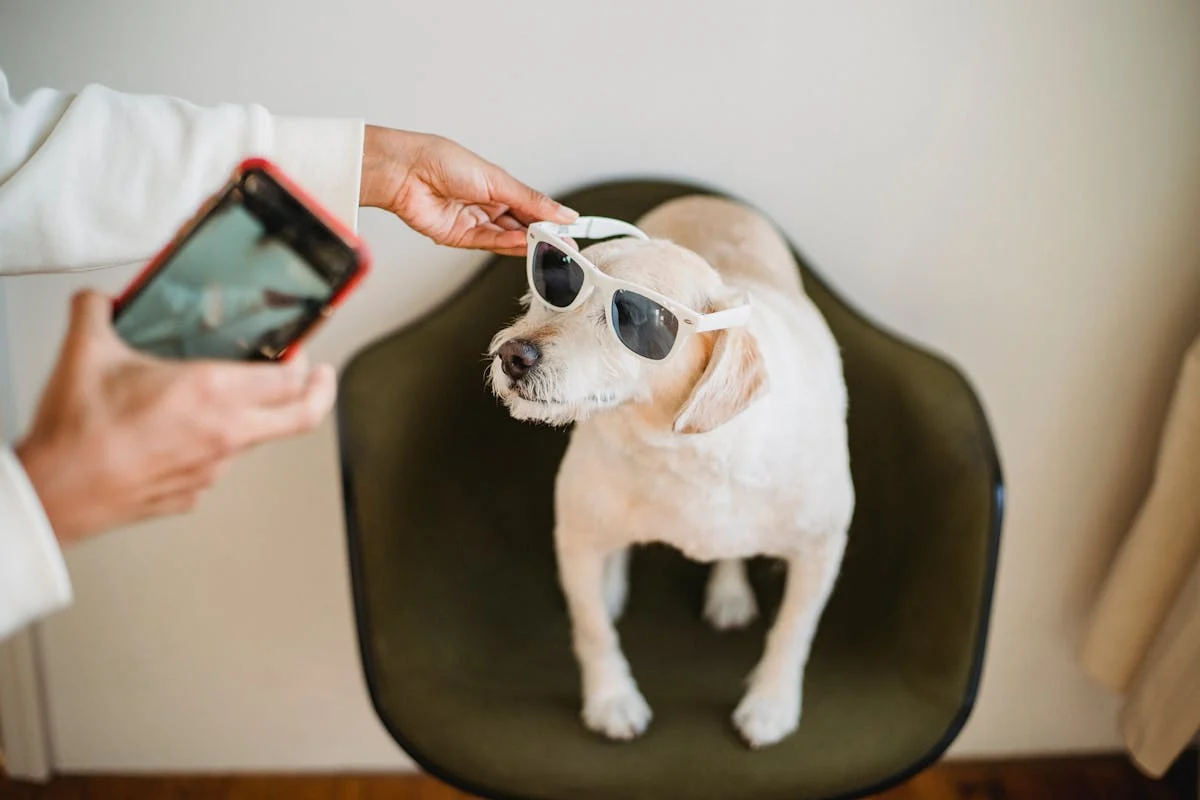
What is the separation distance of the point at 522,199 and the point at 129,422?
52cm

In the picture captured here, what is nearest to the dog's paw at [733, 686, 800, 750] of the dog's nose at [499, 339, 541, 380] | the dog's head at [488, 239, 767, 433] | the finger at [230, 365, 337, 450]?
the dog's head at [488, 239, 767, 433]

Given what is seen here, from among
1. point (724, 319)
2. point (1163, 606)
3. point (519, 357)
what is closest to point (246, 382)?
point (519, 357)

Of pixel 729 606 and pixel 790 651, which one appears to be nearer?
pixel 790 651

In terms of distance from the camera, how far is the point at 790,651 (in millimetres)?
1222

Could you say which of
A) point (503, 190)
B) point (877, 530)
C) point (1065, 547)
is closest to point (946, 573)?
point (877, 530)

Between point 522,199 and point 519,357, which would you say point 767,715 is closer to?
point 519,357

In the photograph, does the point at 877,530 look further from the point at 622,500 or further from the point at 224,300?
the point at 224,300

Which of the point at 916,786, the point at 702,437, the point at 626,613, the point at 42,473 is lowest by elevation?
the point at 916,786

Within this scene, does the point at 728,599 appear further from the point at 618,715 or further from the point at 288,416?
the point at 288,416

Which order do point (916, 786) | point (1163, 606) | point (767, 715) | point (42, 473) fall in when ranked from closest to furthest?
point (42, 473) → point (767, 715) → point (1163, 606) → point (916, 786)

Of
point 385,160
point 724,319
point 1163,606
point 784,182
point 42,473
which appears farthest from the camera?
point 1163,606

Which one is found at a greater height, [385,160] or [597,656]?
[385,160]

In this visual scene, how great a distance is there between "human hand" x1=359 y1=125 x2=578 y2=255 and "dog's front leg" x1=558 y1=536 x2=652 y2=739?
1.31 ft

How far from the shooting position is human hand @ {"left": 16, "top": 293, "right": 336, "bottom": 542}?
0.62m
